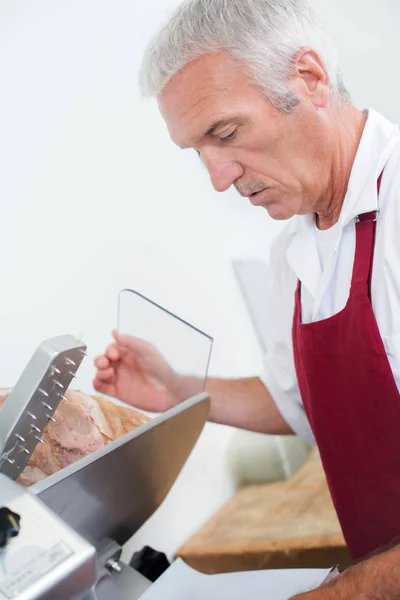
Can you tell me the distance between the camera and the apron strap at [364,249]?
1.09 m

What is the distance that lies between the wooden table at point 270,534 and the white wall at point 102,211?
0.05 meters

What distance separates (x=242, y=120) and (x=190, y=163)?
627mm

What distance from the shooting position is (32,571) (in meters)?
0.53

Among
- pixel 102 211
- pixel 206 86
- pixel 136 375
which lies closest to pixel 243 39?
pixel 206 86

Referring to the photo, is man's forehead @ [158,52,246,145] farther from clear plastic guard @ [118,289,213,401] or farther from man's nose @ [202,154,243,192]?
clear plastic guard @ [118,289,213,401]

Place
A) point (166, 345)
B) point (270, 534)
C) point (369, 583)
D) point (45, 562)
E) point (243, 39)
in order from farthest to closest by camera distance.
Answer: point (270, 534) < point (166, 345) < point (243, 39) < point (369, 583) < point (45, 562)

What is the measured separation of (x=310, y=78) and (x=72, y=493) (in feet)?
2.57

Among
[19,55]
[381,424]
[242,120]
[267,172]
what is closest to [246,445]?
[381,424]

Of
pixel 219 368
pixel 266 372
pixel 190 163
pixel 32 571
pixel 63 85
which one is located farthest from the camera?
pixel 219 368

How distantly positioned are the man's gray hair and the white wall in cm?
29

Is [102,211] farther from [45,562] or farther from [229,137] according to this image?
[45,562]

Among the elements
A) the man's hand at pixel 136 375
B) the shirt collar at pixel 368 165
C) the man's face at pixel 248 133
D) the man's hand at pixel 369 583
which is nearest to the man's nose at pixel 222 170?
the man's face at pixel 248 133

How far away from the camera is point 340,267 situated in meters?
1.19

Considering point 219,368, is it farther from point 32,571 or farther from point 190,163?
point 32,571
